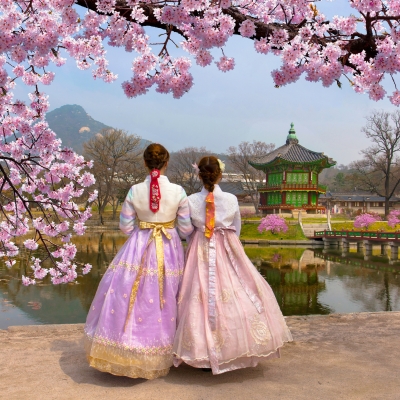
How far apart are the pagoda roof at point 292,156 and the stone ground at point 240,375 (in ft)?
96.8

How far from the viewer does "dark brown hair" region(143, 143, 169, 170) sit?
9.36 feet

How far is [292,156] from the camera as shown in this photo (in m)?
33.3

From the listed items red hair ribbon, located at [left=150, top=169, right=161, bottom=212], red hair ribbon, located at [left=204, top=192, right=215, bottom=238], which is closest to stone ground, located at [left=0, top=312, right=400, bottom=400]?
red hair ribbon, located at [left=204, top=192, right=215, bottom=238]

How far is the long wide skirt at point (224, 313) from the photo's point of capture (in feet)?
8.50

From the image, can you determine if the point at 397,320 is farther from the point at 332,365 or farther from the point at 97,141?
the point at 97,141

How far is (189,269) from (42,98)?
2388mm

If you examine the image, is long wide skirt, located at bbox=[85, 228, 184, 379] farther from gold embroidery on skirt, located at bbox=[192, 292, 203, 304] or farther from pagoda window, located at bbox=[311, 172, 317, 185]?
pagoda window, located at bbox=[311, 172, 317, 185]

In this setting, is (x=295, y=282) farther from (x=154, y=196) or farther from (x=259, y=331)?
(x=154, y=196)

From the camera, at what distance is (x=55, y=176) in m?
4.78

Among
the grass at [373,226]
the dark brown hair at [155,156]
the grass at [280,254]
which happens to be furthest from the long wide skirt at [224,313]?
the grass at [373,226]

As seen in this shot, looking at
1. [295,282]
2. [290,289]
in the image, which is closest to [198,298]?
[290,289]

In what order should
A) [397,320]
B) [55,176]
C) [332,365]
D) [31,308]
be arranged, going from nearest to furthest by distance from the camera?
[332,365], [397,320], [55,176], [31,308]

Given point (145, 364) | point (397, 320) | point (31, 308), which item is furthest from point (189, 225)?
point (31, 308)

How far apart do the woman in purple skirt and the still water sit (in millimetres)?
5908
